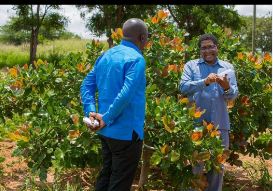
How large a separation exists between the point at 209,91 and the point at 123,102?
1.14 m

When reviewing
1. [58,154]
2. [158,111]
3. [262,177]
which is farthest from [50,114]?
[262,177]

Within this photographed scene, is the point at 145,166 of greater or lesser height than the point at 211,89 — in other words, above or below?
below

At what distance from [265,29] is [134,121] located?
5483 cm

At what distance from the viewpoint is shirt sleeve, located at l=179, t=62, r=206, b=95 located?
3.62 meters

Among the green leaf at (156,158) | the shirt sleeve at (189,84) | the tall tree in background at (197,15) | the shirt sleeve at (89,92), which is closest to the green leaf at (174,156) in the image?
the green leaf at (156,158)

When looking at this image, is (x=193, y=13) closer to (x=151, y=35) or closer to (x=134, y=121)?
(x=151, y=35)

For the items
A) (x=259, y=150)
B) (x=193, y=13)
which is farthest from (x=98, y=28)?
(x=259, y=150)

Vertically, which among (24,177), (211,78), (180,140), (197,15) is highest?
(197,15)

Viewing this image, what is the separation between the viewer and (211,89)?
12.4ft

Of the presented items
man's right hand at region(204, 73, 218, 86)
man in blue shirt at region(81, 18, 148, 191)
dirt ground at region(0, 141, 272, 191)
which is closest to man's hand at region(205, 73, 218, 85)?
man's right hand at region(204, 73, 218, 86)

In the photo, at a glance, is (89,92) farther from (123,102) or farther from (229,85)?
(229,85)

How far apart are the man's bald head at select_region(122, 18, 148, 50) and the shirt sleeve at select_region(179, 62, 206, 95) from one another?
73 cm

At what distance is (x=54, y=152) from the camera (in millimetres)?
3590

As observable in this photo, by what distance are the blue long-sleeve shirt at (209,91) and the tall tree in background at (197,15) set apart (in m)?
20.3
